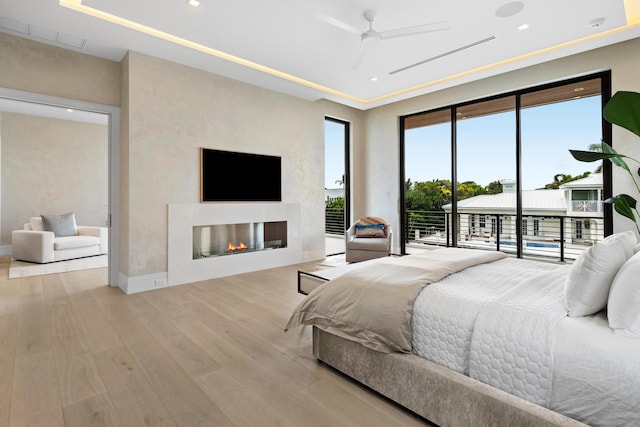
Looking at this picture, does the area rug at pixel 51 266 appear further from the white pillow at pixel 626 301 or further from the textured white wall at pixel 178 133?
the white pillow at pixel 626 301

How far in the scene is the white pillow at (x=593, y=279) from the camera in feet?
4.57

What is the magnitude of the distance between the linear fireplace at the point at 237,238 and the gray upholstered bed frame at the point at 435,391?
3.00 meters

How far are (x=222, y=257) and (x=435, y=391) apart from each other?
3635 millimetres

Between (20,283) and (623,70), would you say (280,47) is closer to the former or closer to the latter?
(623,70)

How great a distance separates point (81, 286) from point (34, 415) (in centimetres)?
281

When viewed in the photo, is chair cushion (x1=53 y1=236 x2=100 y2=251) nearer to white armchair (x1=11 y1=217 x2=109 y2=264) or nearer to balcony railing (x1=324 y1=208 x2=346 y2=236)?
white armchair (x1=11 y1=217 x2=109 y2=264)

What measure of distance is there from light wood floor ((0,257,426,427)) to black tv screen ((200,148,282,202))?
1664mm

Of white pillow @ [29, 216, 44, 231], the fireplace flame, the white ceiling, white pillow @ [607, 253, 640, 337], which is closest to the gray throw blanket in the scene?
white pillow @ [607, 253, 640, 337]

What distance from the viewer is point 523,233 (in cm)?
491

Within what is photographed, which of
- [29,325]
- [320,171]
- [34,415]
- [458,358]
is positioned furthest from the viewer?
[320,171]

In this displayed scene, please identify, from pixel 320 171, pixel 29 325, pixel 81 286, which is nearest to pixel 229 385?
pixel 29 325

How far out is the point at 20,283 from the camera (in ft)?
13.5

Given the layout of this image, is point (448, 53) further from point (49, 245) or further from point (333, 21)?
point (49, 245)

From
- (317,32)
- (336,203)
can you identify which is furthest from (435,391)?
(336,203)
